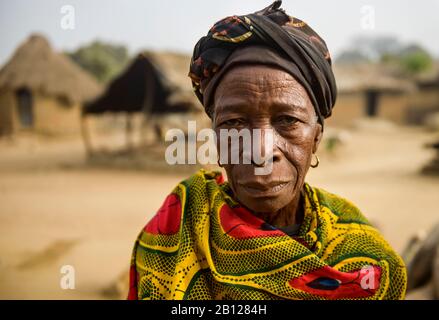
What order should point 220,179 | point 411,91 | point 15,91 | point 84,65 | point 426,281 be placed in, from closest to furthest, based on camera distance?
1. point 220,179
2. point 426,281
3. point 15,91
4. point 411,91
5. point 84,65

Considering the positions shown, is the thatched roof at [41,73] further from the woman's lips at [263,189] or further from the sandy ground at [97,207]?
the woman's lips at [263,189]

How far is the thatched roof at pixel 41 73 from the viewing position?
59.8 ft

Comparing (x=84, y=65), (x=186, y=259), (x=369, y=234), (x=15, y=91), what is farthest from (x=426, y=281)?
(x=84, y=65)

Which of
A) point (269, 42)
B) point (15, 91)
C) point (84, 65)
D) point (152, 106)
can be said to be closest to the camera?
point (269, 42)

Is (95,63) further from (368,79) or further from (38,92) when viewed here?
(368,79)

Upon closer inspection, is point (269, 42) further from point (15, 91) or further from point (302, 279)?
point (15, 91)

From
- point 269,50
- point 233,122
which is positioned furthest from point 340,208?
point 269,50

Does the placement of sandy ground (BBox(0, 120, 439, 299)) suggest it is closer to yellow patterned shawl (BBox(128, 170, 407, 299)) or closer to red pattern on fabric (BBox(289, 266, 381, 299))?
yellow patterned shawl (BBox(128, 170, 407, 299))

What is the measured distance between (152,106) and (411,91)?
18785 millimetres

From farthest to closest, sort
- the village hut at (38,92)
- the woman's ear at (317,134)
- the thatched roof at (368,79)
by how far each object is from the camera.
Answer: the thatched roof at (368,79) < the village hut at (38,92) < the woman's ear at (317,134)

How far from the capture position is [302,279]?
50.9 inches

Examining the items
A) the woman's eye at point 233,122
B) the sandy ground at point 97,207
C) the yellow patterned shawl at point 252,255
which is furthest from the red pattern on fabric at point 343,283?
the sandy ground at point 97,207

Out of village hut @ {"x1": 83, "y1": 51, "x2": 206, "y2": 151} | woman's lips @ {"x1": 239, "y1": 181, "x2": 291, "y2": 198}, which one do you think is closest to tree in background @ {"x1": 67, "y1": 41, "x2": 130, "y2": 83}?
village hut @ {"x1": 83, "y1": 51, "x2": 206, "y2": 151}
